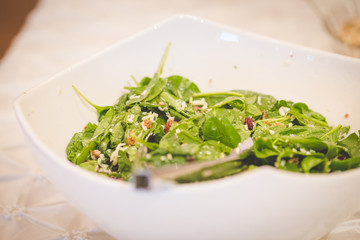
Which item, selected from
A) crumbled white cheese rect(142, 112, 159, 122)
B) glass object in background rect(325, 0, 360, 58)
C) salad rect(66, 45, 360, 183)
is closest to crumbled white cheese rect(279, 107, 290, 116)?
salad rect(66, 45, 360, 183)

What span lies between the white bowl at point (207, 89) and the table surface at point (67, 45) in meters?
0.24

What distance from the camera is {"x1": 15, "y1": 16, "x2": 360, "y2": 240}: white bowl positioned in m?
0.54

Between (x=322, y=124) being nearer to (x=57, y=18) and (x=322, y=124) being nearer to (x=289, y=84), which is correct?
(x=289, y=84)

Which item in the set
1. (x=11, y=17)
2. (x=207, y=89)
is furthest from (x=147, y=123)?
(x=11, y=17)

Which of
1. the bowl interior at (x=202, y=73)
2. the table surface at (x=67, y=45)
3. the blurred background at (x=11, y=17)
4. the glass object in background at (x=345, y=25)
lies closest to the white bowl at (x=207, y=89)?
the bowl interior at (x=202, y=73)

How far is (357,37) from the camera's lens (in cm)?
173

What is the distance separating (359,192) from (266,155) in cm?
19

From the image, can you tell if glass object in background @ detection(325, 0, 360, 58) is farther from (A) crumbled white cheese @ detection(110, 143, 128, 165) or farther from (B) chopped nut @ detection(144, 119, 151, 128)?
(A) crumbled white cheese @ detection(110, 143, 128, 165)

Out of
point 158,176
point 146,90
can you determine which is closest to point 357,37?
point 146,90

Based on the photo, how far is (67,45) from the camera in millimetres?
1840

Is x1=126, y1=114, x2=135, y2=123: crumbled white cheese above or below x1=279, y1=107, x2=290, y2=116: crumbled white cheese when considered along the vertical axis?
below

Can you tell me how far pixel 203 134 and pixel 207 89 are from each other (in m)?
0.40

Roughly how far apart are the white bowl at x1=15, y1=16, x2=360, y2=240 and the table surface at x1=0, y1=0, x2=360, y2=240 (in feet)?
0.80

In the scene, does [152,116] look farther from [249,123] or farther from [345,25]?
[345,25]
